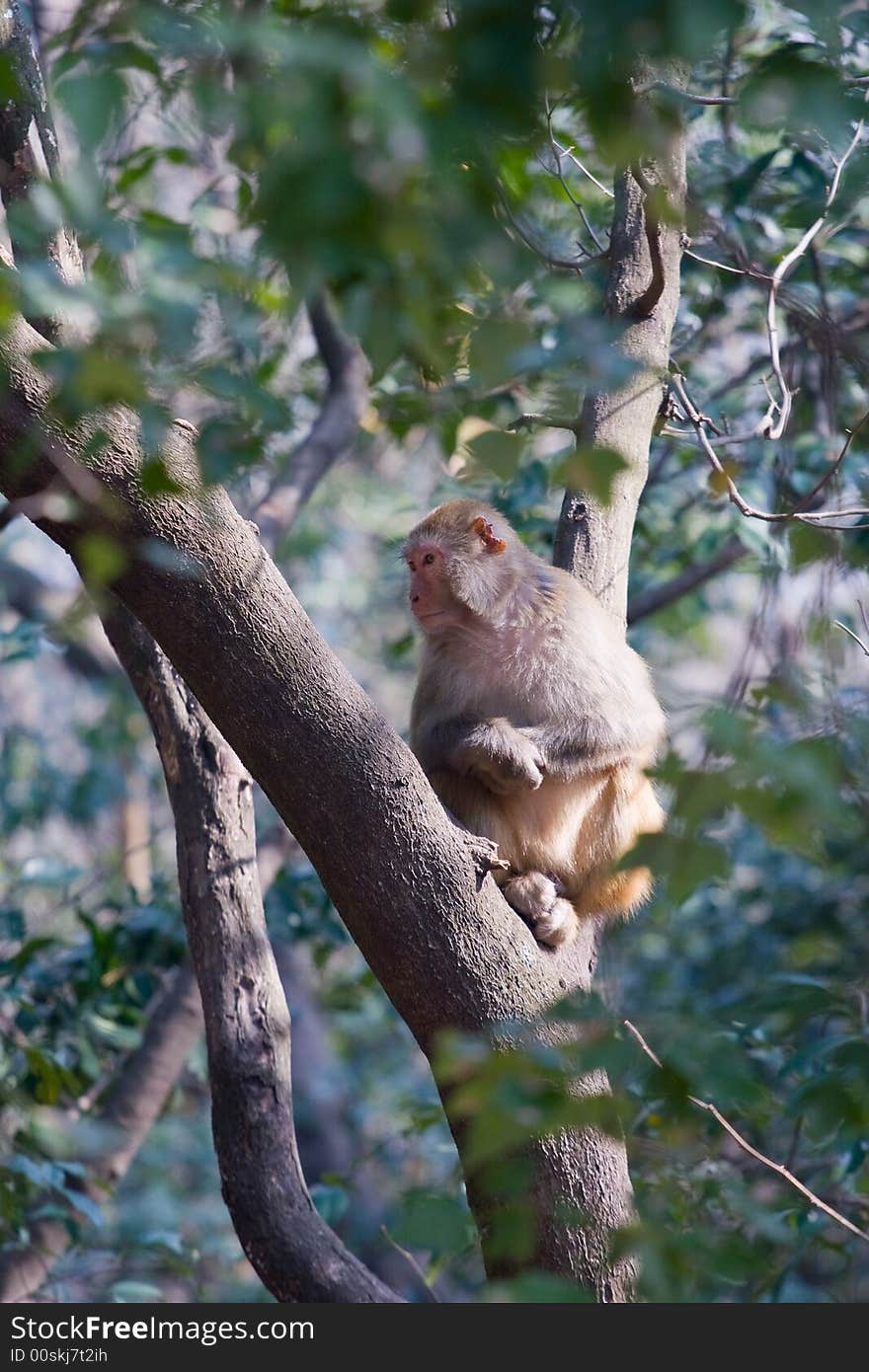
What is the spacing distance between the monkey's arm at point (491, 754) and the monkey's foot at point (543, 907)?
0.25m

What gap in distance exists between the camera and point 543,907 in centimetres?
351

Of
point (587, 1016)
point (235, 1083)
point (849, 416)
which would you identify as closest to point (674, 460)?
point (849, 416)

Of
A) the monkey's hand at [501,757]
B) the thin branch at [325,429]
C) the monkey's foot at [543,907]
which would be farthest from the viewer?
the thin branch at [325,429]

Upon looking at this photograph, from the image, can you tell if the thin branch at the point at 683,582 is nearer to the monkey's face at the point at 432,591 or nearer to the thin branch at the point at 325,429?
the thin branch at the point at 325,429

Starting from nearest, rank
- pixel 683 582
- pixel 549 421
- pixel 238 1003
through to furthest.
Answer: pixel 549 421, pixel 238 1003, pixel 683 582

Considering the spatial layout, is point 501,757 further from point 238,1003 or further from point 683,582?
point 683,582

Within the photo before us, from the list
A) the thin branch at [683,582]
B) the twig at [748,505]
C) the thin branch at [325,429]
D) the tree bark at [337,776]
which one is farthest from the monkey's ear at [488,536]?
the thin branch at [683,582]

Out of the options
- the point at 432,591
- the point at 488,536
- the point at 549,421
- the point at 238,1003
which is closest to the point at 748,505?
the point at 549,421

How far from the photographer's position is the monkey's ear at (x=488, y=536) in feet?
13.6

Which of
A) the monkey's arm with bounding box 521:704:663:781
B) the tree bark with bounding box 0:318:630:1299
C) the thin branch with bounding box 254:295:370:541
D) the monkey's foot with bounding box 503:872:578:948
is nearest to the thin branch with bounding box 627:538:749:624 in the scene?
the thin branch with bounding box 254:295:370:541

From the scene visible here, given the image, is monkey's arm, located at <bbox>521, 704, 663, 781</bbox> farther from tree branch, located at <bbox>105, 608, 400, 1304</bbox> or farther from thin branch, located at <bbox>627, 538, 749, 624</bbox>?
thin branch, located at <bbox>627, 538, 749, 624</bbox>

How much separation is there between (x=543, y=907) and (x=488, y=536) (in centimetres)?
121

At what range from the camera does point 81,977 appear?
16.7 feet
